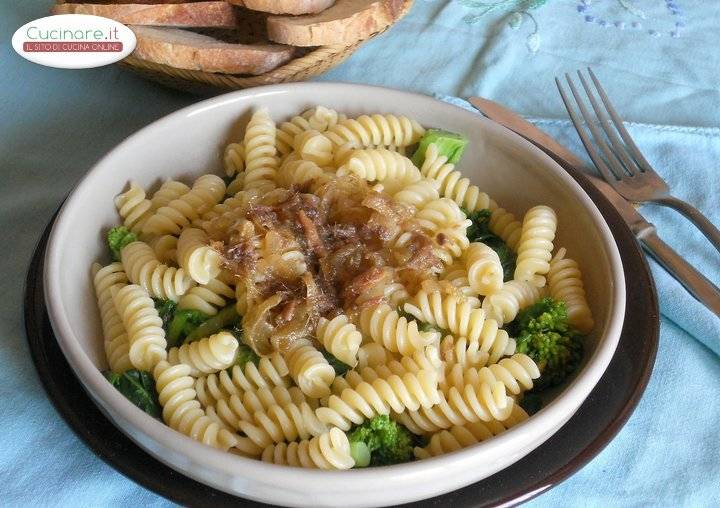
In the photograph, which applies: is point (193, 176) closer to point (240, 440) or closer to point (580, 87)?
point (240, 440)

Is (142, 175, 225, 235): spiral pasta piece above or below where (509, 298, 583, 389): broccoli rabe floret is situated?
above

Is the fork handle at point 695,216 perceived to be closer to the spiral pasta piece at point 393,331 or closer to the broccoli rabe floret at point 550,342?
the broccoli rabe floret at point 550,342

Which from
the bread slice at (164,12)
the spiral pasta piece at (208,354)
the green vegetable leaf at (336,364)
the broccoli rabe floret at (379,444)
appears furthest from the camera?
the bread slice at (164,12)

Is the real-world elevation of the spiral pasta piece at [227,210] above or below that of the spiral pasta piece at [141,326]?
above

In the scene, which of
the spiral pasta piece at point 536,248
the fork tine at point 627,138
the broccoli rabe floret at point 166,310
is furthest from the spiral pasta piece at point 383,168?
the fork tine at point 627,138

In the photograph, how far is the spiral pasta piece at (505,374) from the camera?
1744 mm

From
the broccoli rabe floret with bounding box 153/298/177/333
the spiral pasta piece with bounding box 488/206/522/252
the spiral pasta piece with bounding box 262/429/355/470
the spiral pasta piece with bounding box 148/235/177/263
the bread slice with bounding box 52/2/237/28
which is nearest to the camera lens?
the spiral pasta piece with bounding box 262/429/355/470

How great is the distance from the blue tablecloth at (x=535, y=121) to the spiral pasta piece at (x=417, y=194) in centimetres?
70

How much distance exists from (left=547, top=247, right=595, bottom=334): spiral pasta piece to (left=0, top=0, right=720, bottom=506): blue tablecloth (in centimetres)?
26

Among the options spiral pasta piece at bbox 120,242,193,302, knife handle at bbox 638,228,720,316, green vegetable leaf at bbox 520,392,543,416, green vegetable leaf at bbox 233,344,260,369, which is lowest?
knife handle at bbox 638,228,720,316

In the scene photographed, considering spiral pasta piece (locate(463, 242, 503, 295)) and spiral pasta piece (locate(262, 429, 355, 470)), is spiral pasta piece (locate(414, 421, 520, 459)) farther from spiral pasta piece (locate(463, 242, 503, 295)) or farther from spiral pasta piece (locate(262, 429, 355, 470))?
spiral pasta piece (locate(463, 242, 503, 295))

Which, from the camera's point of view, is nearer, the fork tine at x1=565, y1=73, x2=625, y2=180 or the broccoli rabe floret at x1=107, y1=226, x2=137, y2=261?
the broccoli rabe floret at x1=107, y1=226, x2=137, y2=261

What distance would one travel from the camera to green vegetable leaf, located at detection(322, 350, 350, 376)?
6.19 feet

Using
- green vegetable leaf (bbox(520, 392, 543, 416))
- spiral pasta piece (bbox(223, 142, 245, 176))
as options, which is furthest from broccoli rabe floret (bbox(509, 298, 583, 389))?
spiral pasta piece (bbox(223, 142, 245, 176))
